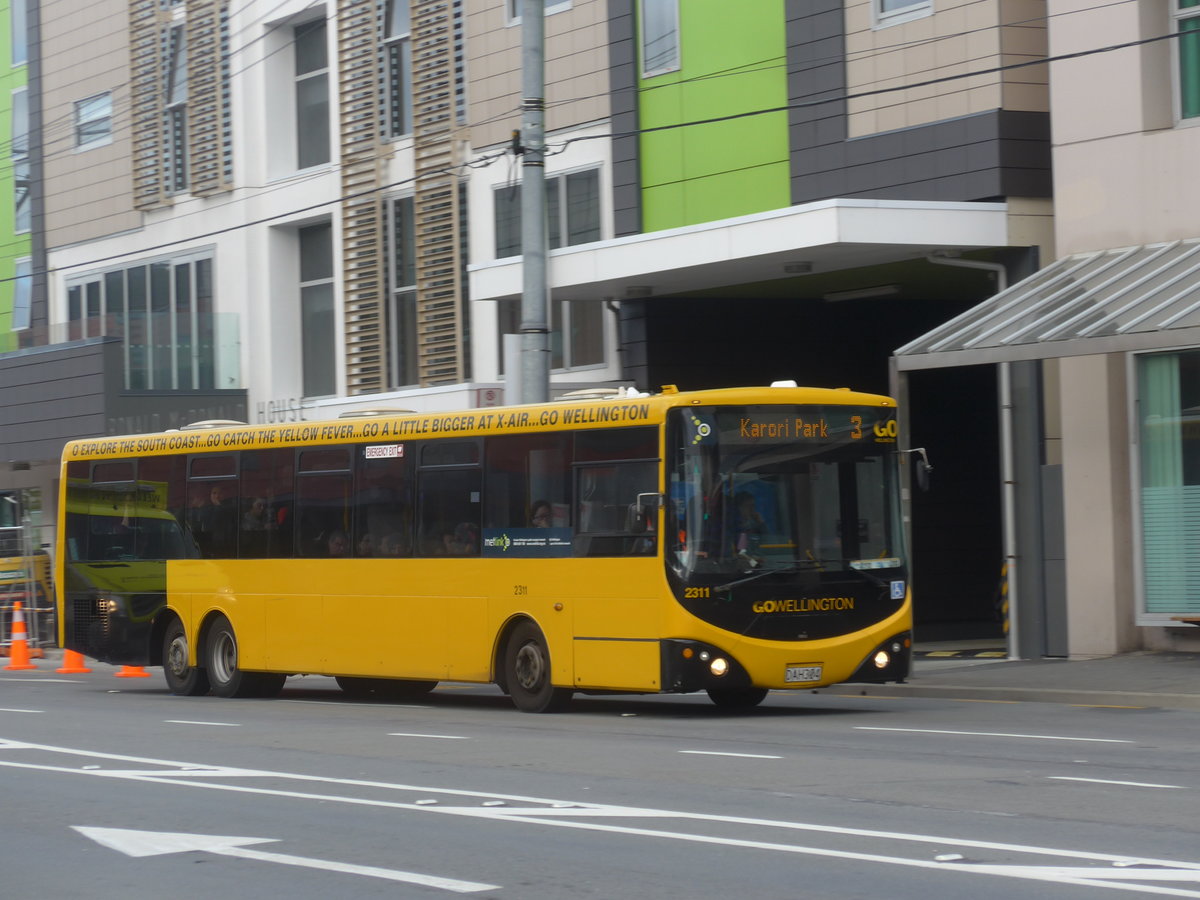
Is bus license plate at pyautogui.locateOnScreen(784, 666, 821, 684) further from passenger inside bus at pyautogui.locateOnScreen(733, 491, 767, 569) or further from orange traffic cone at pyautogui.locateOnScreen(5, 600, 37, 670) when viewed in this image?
orange traffic cone at pyautogui.locateOnScreen(5, 600, 37, 670)

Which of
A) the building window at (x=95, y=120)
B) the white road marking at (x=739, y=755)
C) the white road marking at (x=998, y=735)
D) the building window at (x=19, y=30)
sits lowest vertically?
the white road marking at (x=998, y=735)

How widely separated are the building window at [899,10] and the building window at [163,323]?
1560cm

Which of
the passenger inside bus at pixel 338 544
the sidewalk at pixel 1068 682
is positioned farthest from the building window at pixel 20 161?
the sidewalk at pixel 1068 682

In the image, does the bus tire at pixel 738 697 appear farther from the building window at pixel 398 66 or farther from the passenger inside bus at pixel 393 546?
the building window at pixel 398 66

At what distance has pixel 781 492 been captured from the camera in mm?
15539

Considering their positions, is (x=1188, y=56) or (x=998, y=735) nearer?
(x=998, y=735)

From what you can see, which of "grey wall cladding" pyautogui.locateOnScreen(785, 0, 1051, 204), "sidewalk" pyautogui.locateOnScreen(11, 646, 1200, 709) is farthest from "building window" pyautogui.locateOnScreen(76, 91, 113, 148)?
"sidewalk" pyautogui.locateOnScreen(11, 646, 1200, 709)

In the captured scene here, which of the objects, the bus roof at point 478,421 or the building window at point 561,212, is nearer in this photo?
the bus roof at point 478,421

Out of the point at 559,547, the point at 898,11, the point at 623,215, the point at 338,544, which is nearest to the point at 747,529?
the point at 559,547

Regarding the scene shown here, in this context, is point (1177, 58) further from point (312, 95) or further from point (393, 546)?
point (312, 95)

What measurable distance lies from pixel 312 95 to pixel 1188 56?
17.5 meters

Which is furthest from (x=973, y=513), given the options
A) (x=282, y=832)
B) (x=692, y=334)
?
(x=282, y=832)

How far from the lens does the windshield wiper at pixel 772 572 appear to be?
15.2m

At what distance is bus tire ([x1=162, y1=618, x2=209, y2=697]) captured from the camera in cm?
2095
